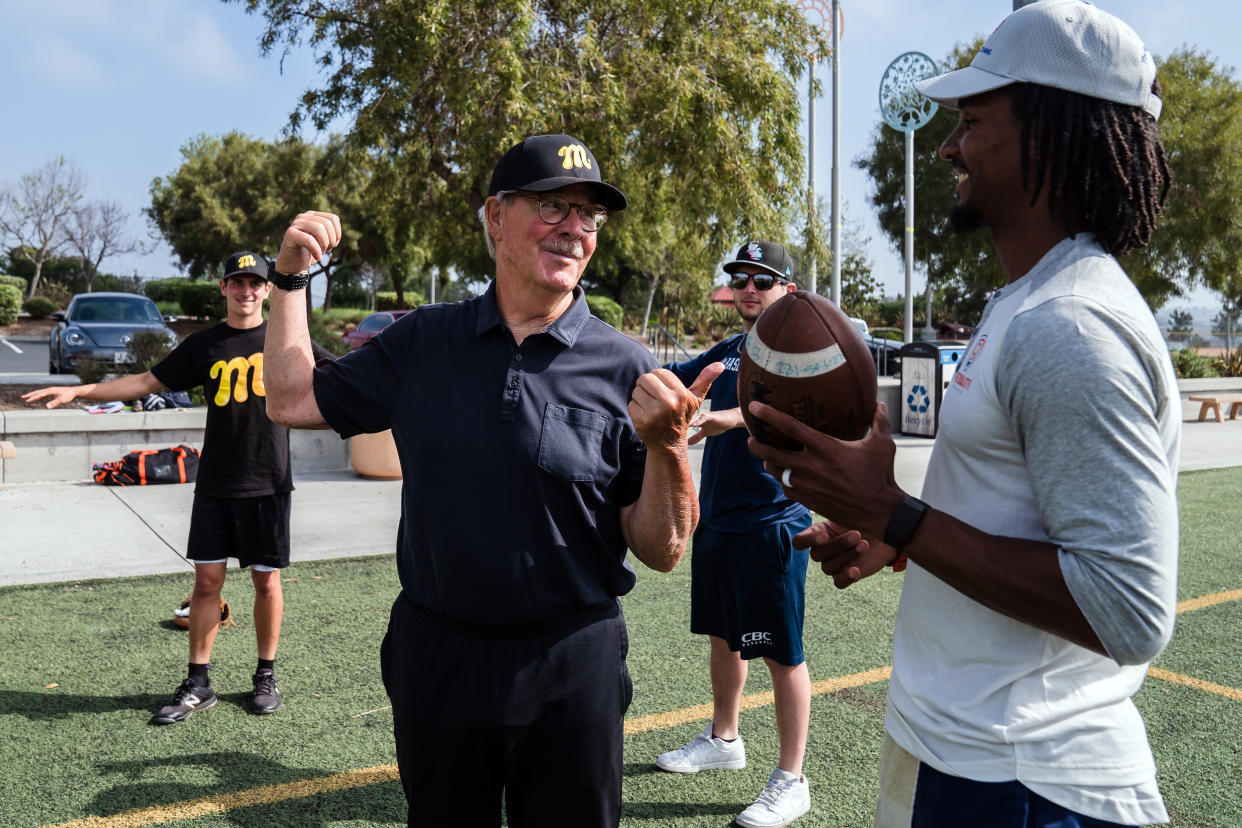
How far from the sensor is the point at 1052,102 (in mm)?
1601

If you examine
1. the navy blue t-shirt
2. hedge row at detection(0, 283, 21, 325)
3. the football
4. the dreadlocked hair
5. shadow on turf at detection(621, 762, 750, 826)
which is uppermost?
hedge row at detection(0, 283, 21, 325)

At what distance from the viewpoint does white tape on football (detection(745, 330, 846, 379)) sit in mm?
1903

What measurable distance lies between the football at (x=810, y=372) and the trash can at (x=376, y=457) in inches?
347

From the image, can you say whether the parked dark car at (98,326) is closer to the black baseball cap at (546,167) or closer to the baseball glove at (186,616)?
the baseball glove at (186,616)

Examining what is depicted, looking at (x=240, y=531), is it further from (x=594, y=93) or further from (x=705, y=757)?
(x=594, y=93)

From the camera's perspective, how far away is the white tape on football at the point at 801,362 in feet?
6.24

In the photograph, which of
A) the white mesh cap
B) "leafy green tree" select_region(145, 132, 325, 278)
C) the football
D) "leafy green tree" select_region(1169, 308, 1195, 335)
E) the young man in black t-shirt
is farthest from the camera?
"leafy green tree" select_region(1169, 308, 1195, 335)

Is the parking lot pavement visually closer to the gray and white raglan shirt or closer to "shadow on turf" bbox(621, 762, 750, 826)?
"shadow on turf" bbox(621, 762, 750, 826)

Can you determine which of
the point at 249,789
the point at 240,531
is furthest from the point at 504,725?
the point at 240,531

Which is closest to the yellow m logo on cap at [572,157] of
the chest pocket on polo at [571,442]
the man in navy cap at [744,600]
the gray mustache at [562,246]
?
the gray mustache at [562,246]

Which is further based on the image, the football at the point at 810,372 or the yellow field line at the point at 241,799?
the yellow field line at the point at 241,799

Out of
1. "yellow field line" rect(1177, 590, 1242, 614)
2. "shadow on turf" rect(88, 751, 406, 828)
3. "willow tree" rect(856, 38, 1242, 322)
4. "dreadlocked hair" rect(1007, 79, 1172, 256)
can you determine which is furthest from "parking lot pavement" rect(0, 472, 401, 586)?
"willow tree" rect(856, 38, 1242, 322)

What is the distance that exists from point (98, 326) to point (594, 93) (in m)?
10.8

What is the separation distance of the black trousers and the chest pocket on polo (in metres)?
0.38
